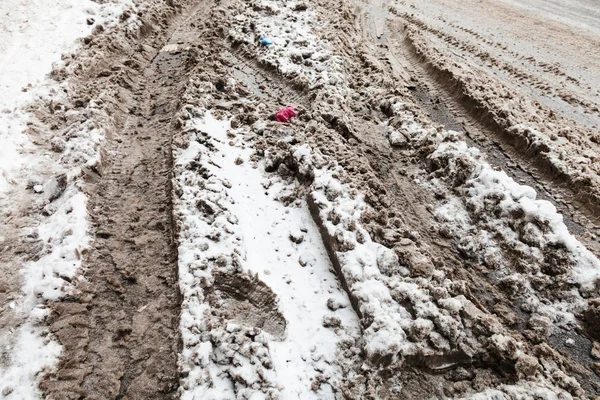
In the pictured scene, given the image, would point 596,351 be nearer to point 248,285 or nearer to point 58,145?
point 248,285

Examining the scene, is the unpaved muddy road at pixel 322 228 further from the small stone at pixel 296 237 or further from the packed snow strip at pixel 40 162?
the packed snow strip at pixel 40 162

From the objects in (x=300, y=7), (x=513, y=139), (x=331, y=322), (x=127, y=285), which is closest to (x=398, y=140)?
(x=513, y=139)

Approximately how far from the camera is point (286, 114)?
236 inches

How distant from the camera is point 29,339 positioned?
10.6 feet

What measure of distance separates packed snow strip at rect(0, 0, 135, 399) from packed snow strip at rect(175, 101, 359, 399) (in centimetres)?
119

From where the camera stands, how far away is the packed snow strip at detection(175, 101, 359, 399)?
318cm

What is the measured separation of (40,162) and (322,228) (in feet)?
12.7

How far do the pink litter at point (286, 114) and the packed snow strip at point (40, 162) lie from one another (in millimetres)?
2673

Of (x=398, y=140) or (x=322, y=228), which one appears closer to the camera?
(x=322, y=228)

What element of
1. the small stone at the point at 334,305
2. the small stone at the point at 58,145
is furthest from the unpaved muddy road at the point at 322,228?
the small stone at the point at 58,145

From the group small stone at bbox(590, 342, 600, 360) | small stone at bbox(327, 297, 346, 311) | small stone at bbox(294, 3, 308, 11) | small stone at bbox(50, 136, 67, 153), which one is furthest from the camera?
small stone at bbox(294, 3, 308, 11)

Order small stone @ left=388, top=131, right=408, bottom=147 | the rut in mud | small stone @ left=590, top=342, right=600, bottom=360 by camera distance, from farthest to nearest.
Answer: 1. small stone @ left=388, top=131, right=408, bottom=147
2. small stone @ left=590, top=342, right=600, bottom=360
3. the rut in mud

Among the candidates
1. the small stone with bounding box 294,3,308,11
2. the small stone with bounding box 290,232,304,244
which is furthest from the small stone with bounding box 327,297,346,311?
the small stone with bounding box 294,3,308,11

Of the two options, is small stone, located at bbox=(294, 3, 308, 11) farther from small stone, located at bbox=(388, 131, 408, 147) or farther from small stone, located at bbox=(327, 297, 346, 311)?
small stone, located at bbox=(327, 297, 346, 311)
